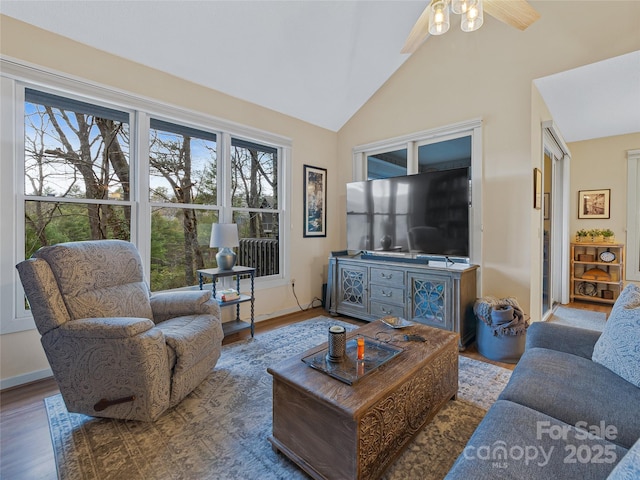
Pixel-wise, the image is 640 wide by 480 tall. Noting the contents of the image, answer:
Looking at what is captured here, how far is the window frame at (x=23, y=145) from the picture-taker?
2.15 m

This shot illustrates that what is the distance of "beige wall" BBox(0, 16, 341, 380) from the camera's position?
2.20 meters

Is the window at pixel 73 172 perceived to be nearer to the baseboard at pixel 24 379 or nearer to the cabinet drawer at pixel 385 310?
the baseboard at pixel 24 379

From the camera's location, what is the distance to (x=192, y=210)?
10.4 feet

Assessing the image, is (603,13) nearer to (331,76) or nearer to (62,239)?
(331,76)

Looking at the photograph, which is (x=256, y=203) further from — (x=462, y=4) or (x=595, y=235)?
(x=595, y=235)

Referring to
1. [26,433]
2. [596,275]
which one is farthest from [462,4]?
[596,275]

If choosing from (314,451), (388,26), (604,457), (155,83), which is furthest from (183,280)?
(388,26)

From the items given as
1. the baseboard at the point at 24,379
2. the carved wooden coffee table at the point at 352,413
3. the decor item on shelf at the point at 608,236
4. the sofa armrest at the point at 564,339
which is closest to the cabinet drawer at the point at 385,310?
the sofa armrest at the point at 564,339

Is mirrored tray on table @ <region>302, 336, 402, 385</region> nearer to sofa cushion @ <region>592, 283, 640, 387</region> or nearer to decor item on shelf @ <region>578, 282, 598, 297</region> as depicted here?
sofa cushion @ <region>592, 283, 640, 387</region>

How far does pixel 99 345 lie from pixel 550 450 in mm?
2054

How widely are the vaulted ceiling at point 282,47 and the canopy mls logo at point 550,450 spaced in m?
3.02

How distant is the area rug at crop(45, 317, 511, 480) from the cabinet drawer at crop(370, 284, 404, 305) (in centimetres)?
105

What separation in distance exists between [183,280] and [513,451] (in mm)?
2956

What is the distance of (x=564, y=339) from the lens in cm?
173
